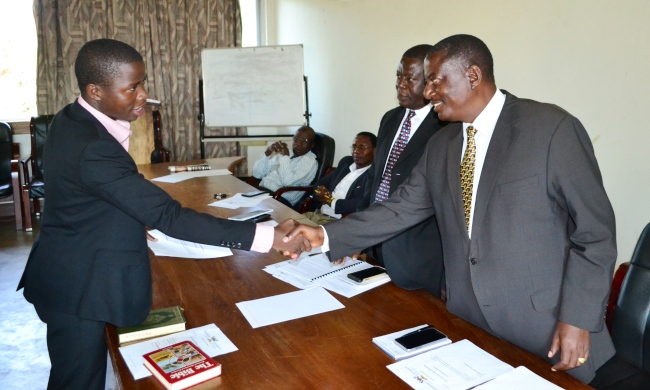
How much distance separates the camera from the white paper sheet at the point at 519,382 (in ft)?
4.25

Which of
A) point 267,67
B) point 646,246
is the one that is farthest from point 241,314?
point 267,67

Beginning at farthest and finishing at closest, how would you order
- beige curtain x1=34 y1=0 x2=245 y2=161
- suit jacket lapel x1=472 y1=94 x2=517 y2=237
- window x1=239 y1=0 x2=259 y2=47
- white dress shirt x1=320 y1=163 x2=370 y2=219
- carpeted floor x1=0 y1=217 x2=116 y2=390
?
window x1=239 y1=0 x2=259 y2=47, beige curtain x1=34 y1=0 x2=245 y2=161, white dress shirt x1=320 y1=163 x2=370 y2=219, carpeted floor x1=0 y1=217 x2=116 y2=390, suit jacket lapel x1=472 y1=94 x2=517 y2=237

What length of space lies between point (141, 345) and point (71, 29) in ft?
19.4

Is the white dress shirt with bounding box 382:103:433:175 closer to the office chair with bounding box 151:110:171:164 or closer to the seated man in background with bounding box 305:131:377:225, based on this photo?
the seated man in background with bounding box 305:131:377:225

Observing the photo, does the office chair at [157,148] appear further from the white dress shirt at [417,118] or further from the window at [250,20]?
the white dress shirt at [417,118]

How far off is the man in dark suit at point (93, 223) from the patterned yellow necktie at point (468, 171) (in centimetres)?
94

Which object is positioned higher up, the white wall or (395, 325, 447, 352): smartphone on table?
the white wall

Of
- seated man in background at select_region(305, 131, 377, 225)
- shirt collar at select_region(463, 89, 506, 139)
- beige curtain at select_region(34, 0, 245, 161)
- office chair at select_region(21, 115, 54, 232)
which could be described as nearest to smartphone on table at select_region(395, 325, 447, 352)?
shirt collar at select_region(463, 89, 506, 139)

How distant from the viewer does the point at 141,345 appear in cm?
155

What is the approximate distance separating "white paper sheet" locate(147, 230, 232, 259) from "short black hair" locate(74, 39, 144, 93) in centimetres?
78

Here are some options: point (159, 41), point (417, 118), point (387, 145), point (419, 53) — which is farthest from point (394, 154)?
point (159, 41)

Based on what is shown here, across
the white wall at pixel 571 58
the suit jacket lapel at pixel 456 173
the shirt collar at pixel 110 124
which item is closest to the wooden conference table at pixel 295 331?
the suit jacket lapel at pixel 456 173

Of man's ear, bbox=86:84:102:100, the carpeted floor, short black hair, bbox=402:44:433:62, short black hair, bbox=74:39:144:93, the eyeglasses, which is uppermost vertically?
short black hair, bbox=402:44:433:62

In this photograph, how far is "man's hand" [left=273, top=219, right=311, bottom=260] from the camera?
6.82 ft
